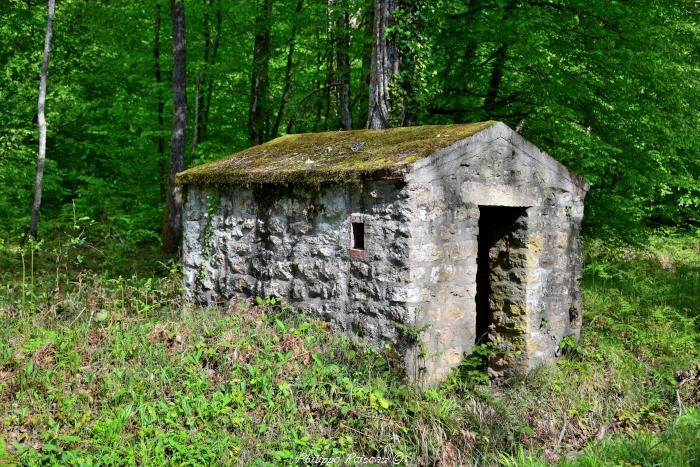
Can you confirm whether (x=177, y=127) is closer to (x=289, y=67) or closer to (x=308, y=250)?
(x=289, y=67)

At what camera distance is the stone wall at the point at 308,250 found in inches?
197

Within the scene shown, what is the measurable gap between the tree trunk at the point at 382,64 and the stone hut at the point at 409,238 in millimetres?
1157

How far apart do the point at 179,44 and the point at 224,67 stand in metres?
1.61

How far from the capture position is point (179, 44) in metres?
10.9

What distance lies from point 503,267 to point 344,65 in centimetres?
725

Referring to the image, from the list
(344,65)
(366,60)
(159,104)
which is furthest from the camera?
(159,104)

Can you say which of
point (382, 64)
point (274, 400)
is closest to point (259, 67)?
point (382, 64)

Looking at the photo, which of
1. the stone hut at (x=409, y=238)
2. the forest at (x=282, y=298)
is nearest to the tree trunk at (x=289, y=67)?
the forest at (x=282, y=298)

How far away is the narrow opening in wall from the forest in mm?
903

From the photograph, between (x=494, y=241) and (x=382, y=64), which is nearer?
(x=494, y=241)

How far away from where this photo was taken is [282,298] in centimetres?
583

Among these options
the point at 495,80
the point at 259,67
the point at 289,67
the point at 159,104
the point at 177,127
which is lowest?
the point at 177,127

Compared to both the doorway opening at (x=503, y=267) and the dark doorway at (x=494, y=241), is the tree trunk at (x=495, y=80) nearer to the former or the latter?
the dark doorway at (x=494, y=241)

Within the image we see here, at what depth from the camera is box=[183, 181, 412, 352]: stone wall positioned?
4.99 metres
